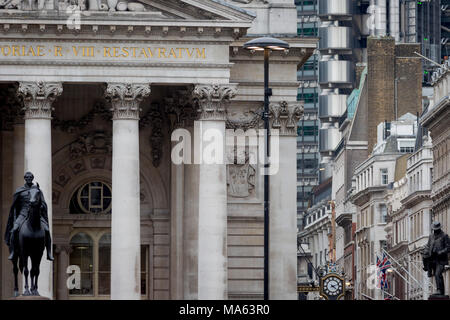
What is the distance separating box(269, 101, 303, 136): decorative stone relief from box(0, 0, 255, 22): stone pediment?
21.7ft

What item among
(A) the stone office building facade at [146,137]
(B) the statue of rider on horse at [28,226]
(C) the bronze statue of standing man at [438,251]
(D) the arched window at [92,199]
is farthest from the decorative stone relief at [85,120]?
(C) the bronze statue of standing man at [438,251]

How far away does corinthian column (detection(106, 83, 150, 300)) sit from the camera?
81.0 meters

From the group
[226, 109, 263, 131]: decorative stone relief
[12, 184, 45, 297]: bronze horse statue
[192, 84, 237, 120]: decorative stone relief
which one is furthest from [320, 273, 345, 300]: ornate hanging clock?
[12, 184, 45, 297]: bronze horse statue

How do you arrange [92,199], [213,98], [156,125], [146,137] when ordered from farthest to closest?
[92,199]
[146,137]
[156,125]
[213,98]

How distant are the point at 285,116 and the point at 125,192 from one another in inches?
381

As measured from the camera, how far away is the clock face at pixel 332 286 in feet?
357

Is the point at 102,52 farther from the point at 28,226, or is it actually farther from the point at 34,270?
the point at 34,270

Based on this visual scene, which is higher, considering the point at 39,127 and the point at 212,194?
the point at 39,127

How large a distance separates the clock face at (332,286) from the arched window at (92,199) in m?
20.9

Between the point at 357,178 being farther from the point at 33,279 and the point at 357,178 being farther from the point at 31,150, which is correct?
the point at 33,279

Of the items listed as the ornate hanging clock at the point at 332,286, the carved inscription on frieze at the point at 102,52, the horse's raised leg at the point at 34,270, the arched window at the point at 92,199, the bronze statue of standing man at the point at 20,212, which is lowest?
A: the horse's raised leg at the point at 34,270

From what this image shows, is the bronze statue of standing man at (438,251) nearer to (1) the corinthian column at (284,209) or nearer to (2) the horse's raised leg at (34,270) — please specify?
(2) the horse's raised leg at (34,270)

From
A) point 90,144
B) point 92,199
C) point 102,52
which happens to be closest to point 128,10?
point 102,52

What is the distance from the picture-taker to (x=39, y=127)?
81.9 metres
